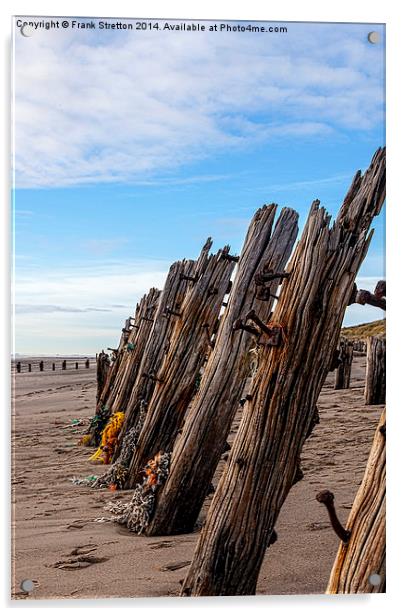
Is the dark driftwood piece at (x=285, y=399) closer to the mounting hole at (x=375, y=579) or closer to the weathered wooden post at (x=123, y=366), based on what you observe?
the mounting hole at (x=375, y=579)

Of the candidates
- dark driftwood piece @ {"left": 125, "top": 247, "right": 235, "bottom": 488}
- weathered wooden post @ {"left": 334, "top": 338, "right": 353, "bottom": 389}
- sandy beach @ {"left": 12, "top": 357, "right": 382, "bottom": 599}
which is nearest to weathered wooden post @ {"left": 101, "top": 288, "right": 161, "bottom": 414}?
dark driftwood piece @ {"left": 125, "top": 247, "right": 235, "bottom": 488}

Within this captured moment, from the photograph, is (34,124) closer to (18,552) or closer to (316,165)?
(316,165)

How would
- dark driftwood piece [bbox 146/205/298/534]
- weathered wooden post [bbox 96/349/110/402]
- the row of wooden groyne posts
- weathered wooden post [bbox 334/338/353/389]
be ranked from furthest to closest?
weathered wooden post [bbox 96/349/110/402], weathered wooden post [bbox 334/338/353/389], dark driftwood piece [bbox 146/205/298/534], the row of wooden groyne posts

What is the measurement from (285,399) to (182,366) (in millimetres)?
1891

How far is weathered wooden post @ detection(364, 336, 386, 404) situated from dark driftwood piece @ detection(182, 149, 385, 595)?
2.62 feet

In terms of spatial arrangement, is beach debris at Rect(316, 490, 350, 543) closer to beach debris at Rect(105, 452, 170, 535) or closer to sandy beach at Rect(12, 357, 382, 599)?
sandy beach at Rect(12, 357, 382, 599)

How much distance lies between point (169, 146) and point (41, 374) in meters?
1.54

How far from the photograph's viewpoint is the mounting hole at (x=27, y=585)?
4129 millimetres

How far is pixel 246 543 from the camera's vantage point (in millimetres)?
3740

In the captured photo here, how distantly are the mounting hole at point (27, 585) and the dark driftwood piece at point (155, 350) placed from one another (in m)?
1.77

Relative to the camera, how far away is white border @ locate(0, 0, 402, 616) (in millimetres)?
4105

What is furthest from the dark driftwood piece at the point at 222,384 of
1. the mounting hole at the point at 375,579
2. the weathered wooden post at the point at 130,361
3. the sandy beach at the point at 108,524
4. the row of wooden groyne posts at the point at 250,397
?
the mounting hole at the point at 375,579

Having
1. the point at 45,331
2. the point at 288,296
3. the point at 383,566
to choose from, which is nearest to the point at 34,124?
the point at 45,331

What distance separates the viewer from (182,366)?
5516mm
